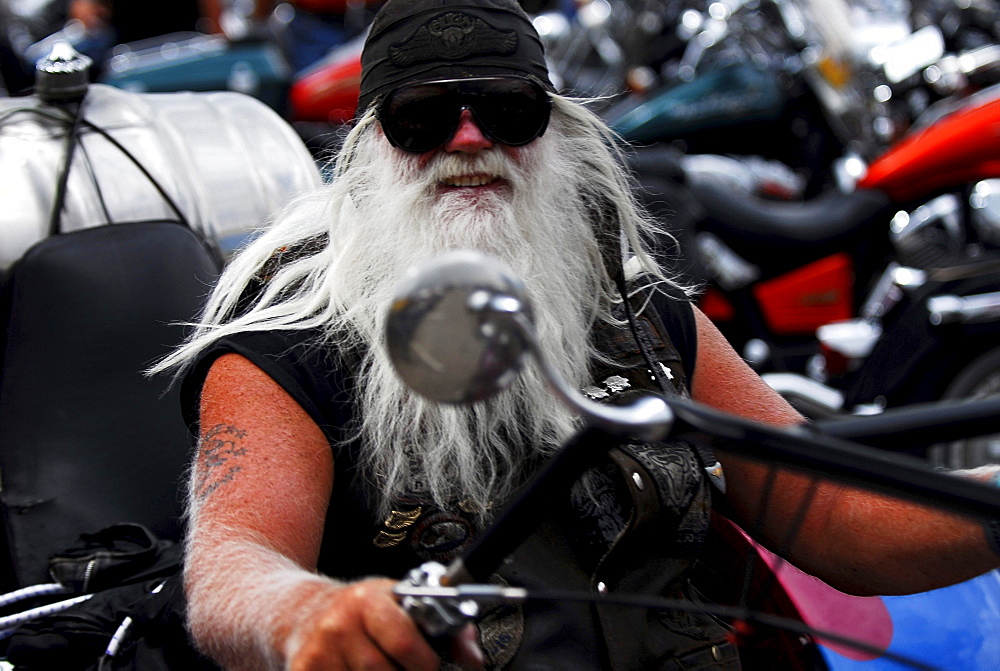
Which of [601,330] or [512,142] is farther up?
[512,142]

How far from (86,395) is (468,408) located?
0.78 metres

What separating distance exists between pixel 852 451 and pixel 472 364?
0.34 metres

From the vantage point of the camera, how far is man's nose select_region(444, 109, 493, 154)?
1.74 m

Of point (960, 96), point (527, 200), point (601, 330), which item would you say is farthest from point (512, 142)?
point (960, 96)

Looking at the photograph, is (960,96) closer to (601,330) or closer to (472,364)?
(601,330)

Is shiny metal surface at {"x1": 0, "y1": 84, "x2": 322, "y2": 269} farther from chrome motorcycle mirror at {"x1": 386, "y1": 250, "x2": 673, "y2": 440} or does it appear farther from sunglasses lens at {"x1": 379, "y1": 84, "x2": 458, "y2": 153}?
chrome motorcycle mirror at {"x1": 386, "y1": 250, "x2": 673, "y2": 440}

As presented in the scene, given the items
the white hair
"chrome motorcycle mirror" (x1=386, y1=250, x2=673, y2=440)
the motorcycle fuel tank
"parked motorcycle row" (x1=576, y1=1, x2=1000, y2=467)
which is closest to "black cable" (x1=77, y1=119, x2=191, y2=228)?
the white hair

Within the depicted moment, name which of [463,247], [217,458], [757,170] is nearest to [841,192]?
[757,170]

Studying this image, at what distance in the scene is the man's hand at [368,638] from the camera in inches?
39.1

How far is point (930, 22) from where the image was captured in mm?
6477

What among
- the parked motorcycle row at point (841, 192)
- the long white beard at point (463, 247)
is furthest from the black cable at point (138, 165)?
the parked motorcycle row at point (841, 192)

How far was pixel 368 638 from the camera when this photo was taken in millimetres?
1020

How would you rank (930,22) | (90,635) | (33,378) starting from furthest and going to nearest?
(930,22), (33,378), (90,635)

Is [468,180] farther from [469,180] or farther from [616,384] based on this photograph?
[616,384]
